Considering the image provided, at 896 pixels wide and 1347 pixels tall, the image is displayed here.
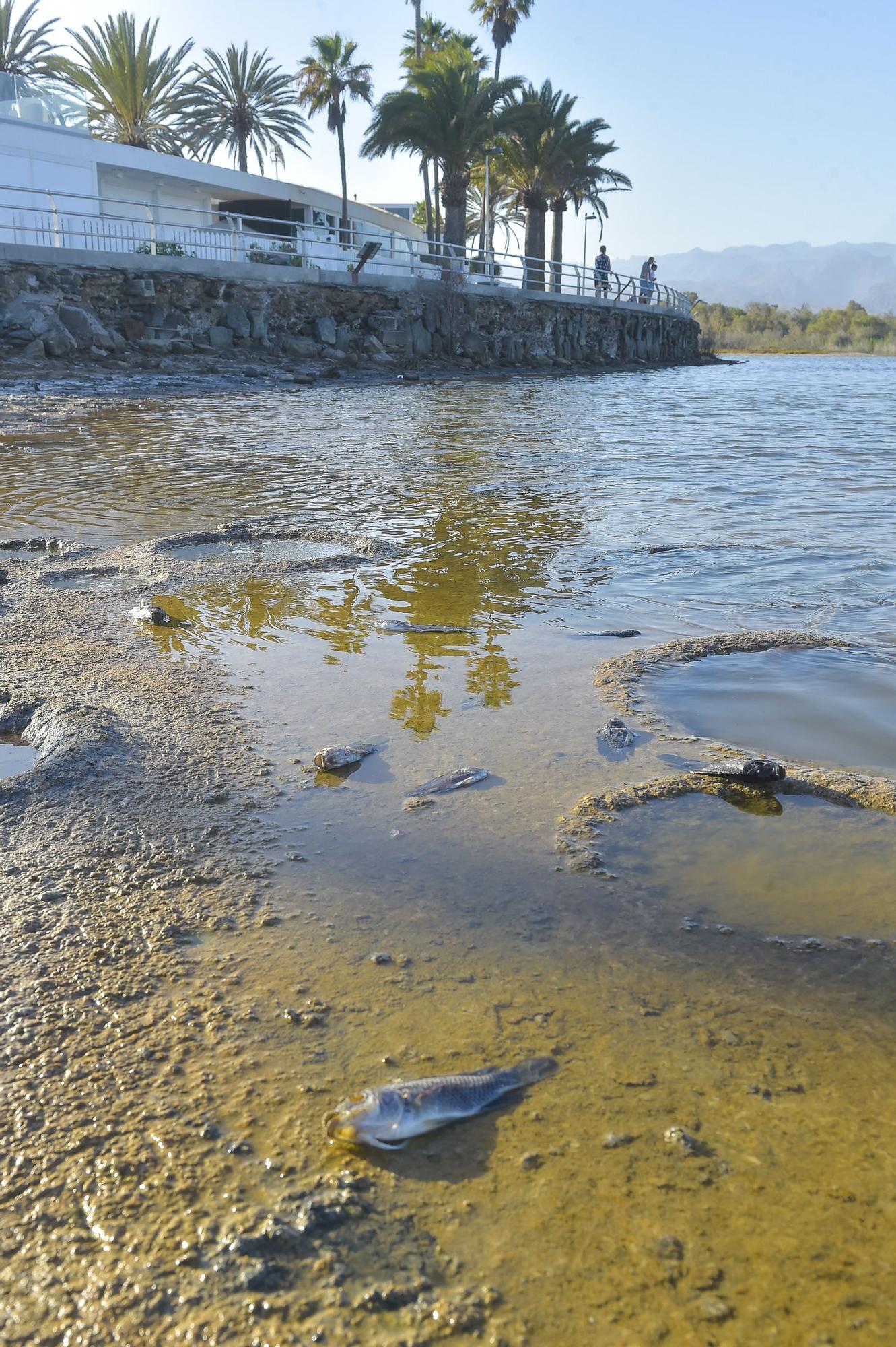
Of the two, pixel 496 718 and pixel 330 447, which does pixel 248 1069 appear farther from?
pixel 330 447

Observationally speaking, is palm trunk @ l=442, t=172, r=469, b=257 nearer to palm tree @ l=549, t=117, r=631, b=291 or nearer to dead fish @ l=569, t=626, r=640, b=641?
palm tree @ l=549, t=117, r=631, b=291

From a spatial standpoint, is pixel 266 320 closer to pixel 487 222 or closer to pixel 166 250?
pixel 166 250

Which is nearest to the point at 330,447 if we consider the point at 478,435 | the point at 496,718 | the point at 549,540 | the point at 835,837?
the point at 478,435

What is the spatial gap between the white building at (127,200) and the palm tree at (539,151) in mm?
5413

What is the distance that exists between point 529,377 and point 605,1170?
23607 mm

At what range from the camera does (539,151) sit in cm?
3203

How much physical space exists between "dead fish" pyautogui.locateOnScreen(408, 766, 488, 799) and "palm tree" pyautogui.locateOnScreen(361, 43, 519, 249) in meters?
26.8

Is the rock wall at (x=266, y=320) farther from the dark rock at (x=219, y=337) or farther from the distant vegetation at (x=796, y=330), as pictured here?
the distant vegetation at (x=796, y=330)

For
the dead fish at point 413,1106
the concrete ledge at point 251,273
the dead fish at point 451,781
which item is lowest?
the dead fish at point 413,1106

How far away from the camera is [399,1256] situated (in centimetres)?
126

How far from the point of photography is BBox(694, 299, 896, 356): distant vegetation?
69062mm

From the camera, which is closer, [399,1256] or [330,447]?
[399,1256]

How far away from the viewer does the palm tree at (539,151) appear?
A: 101ft

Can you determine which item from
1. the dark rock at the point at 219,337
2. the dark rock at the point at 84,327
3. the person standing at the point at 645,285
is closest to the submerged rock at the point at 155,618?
the dark rock at the point at 84,327
